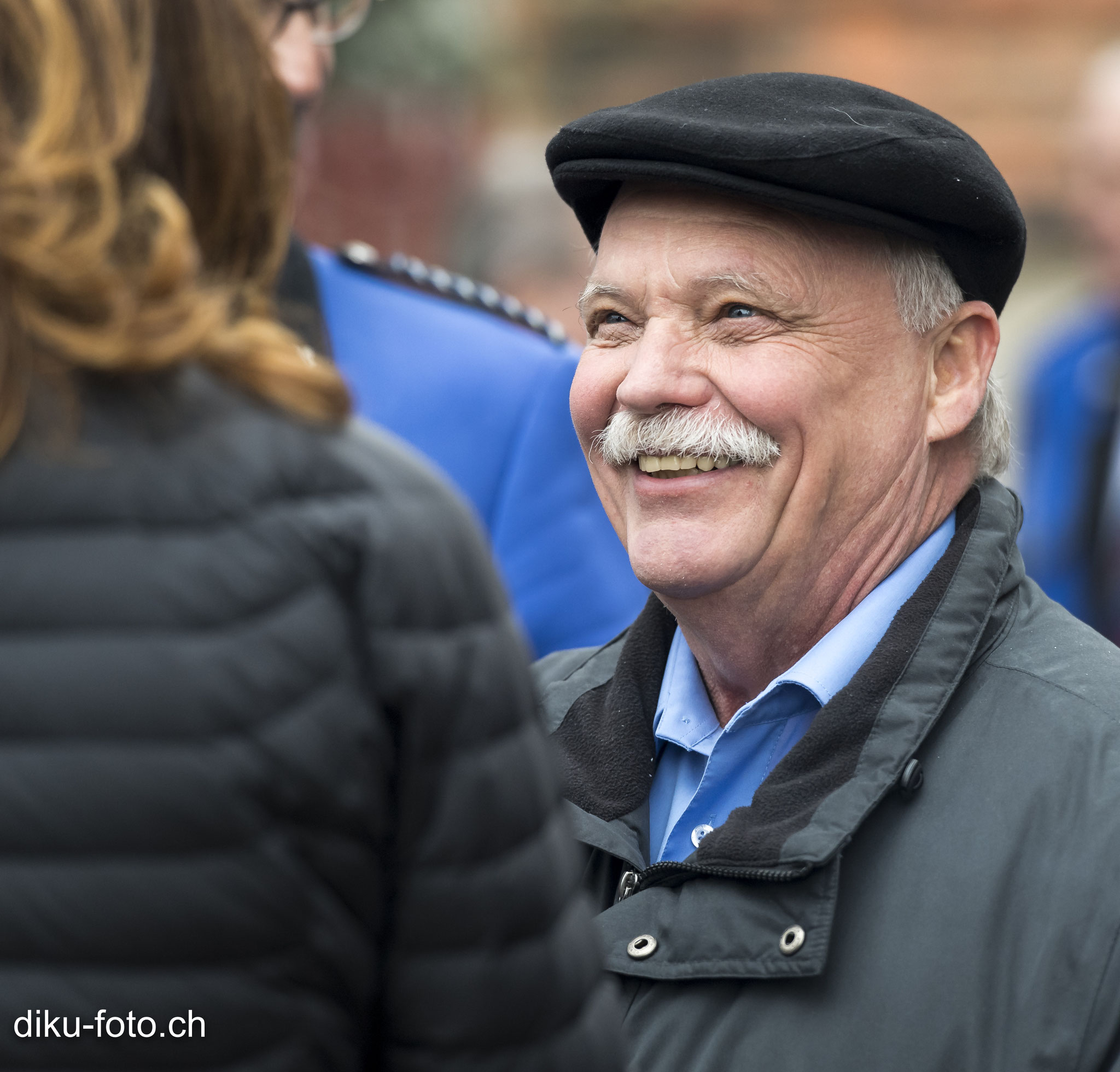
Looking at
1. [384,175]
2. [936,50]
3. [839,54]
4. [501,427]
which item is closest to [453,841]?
[501,427]

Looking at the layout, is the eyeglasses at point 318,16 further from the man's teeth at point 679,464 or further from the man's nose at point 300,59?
the man's teeth at point 679,464

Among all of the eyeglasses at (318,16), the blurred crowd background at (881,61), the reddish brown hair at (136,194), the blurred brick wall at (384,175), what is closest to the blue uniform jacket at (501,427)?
the eyeglasses at (318,16)

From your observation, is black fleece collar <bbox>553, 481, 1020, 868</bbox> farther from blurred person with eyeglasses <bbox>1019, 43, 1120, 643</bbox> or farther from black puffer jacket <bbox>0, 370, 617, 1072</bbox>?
blurred person with eyeglasses <bbox>1019, 43, 1120, 643</bbox>

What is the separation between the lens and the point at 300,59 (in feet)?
8.16

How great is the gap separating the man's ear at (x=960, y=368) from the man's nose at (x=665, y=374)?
1.06 feet

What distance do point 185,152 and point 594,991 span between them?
27.3 inches

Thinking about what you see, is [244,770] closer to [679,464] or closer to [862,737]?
[862,737]

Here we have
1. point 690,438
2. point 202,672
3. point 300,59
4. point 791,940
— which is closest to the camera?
point 202,672

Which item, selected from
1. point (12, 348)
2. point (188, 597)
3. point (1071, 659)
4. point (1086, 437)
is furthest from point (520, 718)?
point (1086, 437)

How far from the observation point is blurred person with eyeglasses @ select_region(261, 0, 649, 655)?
2465 mm

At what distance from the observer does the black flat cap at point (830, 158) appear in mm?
2008

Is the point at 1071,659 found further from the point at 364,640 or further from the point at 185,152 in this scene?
the point at 185,152

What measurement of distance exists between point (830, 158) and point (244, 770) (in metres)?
1.29

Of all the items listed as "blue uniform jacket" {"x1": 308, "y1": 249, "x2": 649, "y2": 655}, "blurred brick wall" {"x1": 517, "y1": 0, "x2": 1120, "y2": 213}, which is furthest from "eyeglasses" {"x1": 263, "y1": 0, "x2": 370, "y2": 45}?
"blurred brick wall" {"x1": 517, "y1": 0, "x2": 1120, "y2": 213}
